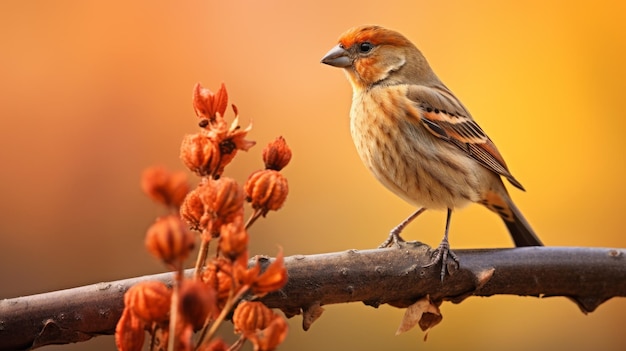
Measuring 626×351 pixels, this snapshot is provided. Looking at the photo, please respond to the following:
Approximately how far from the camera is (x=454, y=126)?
2.15 m

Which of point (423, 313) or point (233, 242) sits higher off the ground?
point (233, 242)

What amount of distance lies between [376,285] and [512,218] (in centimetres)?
104

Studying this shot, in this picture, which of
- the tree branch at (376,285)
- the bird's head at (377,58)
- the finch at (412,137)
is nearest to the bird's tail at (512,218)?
the finch at (412,137)

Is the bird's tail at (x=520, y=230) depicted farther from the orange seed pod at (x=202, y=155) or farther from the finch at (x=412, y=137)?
the orange seed pod at (x=202, y=155)

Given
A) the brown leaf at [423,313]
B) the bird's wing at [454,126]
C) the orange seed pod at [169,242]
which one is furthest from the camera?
the bird's wing at [454,126]

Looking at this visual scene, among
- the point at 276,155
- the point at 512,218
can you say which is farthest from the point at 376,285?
the point at 512,218

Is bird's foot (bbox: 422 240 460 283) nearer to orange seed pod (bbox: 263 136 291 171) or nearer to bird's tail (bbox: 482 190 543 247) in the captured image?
orange seed pod (bbox: 263 136 291 171)

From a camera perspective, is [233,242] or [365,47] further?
[365,47]

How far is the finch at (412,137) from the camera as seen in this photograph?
1.99 metres

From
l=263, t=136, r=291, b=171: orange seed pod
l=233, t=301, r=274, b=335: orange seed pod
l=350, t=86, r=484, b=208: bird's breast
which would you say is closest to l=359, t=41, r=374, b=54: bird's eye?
l=350, t=86, r=484, b=208: bird's breast

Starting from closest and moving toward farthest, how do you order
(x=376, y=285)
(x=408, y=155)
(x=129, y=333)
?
(x=129, y=333) → (x=376, y=285) → (x=408, y=155)

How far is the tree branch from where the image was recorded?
974mm

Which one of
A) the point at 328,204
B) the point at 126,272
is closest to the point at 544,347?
the point at 328,204

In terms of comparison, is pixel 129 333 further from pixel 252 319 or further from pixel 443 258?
pixel 443 258
